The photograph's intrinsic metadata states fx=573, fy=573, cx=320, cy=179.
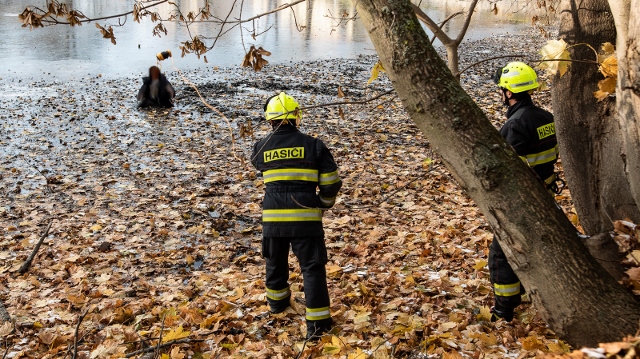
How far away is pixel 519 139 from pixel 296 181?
1.72 metres

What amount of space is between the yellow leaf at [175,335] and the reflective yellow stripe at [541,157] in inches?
117

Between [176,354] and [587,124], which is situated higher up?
[587,124]

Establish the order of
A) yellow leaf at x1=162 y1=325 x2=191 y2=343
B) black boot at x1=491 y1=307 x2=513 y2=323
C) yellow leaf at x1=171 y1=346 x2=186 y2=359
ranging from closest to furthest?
yellow leaf at x1=171 y1=346 x2=186 y2=359, yellow leaf at x1=162 y1=325 x2=191 y2=343, black boot at x1=491 y1=307 x2=513 y2=323

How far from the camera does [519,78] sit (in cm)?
448

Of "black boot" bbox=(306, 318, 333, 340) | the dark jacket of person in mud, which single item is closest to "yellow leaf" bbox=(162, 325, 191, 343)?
"black boot" bbox=(306, 318, 333, 340)

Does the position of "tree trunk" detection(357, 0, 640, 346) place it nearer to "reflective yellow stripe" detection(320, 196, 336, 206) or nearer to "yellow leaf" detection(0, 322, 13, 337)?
"reflective yellow stripe" detection(320, 196, 336, 206)

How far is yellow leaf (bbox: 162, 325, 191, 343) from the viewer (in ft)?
13.8

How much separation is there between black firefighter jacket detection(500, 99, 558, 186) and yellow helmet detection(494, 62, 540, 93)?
0.41ft

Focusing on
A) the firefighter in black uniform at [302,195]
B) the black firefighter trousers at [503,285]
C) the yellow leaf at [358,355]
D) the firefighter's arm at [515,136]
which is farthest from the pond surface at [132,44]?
the yellow leaf at [358,355]

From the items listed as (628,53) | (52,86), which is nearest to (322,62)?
(52,86)

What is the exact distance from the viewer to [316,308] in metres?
4.33

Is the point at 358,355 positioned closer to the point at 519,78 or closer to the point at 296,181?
the point at 296,181

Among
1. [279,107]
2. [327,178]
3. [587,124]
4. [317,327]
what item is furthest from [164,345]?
[587,124]

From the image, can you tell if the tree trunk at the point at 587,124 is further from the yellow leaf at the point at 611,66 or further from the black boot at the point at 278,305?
the black boot at the point at 278,305
